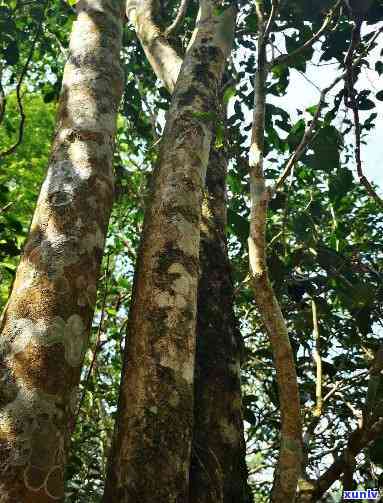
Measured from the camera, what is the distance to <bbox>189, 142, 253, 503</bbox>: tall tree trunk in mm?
1492

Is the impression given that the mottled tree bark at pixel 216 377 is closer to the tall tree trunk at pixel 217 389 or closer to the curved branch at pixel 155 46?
the tall tree trunk at pixel 217 389

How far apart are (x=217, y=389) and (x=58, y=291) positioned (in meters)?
0.75

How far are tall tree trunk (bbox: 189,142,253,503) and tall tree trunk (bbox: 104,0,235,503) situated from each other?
286 mm

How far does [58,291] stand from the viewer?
1.27 meters

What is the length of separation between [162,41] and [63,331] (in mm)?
2370

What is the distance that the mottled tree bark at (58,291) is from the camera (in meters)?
1.03

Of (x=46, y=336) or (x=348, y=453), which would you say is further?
(x=348, y=453)

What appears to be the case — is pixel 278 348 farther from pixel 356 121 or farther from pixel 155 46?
pixel 155 46

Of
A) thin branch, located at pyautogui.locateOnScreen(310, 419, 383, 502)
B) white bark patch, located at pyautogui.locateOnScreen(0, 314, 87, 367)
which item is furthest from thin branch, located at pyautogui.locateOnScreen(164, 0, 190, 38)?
thin branch, located at pyautogui.locateOnScreen(310, 419, 383, 502)

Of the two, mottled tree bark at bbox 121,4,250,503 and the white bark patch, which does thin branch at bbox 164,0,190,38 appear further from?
the white bark patch

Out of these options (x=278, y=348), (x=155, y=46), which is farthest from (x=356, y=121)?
(x=155, y=46)

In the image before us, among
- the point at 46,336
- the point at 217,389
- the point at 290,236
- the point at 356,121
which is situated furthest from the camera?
the point at 290,236

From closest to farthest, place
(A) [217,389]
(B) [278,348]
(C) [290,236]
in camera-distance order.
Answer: (B) [278,348]
(A) [217,389]
(C) [290,236]

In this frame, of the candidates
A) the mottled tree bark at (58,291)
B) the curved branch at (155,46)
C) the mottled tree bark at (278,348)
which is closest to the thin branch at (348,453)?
the mottled tree bark at (278,348)
